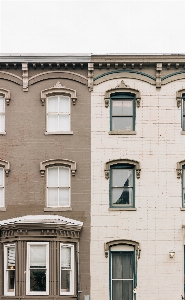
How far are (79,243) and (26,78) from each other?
765 cm

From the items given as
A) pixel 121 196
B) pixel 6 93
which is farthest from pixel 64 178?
pixel 6 93

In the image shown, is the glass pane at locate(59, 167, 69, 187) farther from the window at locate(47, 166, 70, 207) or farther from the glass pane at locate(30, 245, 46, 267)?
the glass pane at locate(30, 245, 46, 267)

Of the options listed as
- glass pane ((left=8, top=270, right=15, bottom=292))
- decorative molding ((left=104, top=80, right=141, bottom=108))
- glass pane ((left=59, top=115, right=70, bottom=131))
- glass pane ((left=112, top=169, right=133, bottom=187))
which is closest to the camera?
glass pane ((left=8, top=270, right=15, bottom=292))

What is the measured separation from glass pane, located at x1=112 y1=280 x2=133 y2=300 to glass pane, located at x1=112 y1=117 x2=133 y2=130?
671 cm

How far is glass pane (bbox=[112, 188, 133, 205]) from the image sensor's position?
22891 mm

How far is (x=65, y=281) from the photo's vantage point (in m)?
21.7

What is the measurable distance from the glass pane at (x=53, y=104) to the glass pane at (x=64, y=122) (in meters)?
0.42

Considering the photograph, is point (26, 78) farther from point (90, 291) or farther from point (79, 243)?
point (90, 291)

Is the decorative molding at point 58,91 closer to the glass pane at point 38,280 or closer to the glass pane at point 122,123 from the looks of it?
the glass pane at point 122,123

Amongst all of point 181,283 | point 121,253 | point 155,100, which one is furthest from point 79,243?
point 155,100

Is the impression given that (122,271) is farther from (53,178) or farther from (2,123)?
(2,123)

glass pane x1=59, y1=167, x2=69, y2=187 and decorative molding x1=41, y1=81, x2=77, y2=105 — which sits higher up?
decorative molding x1=41, y1=81, x2=77, y2=105

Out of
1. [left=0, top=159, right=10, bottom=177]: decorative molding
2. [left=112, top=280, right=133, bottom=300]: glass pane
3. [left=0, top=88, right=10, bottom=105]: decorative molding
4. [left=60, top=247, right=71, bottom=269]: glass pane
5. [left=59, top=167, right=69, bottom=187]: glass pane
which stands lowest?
[left=112, top=280, right=133, bottom=300]: glass pane

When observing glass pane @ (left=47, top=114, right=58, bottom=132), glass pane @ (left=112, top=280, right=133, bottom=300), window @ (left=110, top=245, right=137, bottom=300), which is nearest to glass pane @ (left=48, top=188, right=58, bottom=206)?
glass pane @ (left=47, top=114, right=58, bottom=132)
